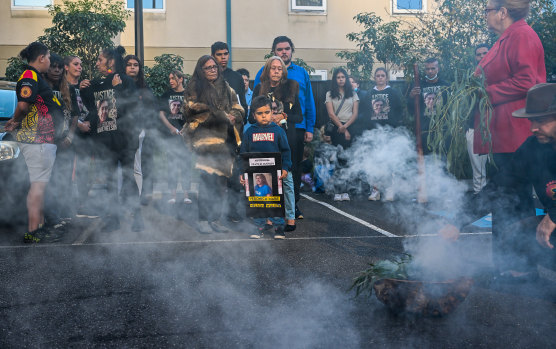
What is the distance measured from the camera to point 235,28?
18.3 meters

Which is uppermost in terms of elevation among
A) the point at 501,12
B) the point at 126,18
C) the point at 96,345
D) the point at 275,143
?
the point at 126,18

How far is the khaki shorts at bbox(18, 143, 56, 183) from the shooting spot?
6.21 meters

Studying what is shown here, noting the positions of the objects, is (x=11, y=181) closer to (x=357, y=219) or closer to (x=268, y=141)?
(x=268, y=141)

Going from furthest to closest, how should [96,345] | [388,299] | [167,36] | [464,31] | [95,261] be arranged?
[167,36] → [464,31] → [95,261] → [388,299] → [96,345]

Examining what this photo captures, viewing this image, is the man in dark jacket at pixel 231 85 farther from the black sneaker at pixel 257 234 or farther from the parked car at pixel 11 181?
the parked car at pixel 11 181

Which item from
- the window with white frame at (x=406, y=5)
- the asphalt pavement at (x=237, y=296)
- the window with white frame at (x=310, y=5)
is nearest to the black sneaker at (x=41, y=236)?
the asphalt pavement at (x=237, y=296)

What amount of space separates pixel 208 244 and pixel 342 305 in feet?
7.92

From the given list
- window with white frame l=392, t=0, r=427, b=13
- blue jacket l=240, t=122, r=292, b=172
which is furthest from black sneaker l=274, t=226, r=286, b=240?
window with white frame l=392, t=0, r=427, b=13

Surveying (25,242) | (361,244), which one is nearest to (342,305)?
(361,244)

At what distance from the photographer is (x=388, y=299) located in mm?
3613

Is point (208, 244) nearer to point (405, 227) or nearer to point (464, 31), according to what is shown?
→ point (405, 227)

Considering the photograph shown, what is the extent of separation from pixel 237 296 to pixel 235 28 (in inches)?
595

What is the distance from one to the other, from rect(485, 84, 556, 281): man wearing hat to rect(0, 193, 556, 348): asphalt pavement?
211mm

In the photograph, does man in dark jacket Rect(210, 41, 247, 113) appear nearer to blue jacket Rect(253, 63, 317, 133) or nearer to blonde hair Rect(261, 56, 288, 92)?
blue jacket Rect(253, 63, 317, 133)
